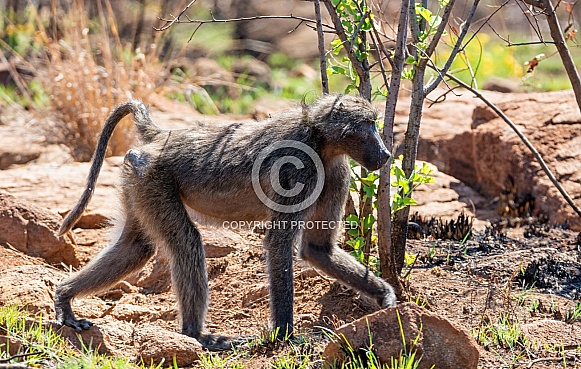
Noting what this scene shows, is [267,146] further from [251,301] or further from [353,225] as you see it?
[251,301]

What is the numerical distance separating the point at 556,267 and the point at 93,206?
3.27 m

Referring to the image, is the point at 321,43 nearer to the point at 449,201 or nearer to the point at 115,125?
the point at 115,125

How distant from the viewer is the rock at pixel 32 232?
4957 millimetres

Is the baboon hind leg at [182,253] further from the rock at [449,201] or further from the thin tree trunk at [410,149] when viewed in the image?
the rock at [449,201]

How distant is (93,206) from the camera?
19.1ft

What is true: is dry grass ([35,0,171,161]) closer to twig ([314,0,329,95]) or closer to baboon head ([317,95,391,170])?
twig ([314,0,329,95])

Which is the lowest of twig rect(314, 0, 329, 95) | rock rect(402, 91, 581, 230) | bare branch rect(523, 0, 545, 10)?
rock rect(402, 91, 581, 230)

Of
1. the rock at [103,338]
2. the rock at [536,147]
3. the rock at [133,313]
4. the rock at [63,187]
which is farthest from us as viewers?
the rock at [536,147]

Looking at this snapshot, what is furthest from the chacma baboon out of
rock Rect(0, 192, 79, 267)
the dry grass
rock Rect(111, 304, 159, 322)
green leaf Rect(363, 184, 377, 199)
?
the dry grass

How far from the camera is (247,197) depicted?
13.9ft

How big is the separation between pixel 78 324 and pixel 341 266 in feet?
4.55

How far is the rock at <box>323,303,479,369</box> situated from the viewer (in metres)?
3.18

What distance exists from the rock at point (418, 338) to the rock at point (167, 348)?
746mm

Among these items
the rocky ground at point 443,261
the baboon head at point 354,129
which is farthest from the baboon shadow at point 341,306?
the baboon head at point 354,129
